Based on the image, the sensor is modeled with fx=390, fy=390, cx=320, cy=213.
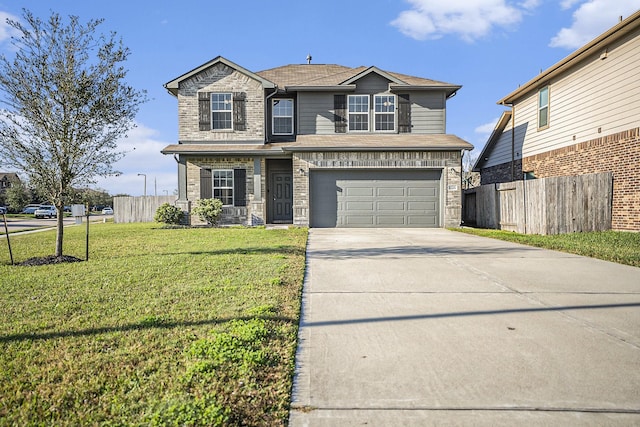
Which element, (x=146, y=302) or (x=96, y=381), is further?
(x=146, y=302)

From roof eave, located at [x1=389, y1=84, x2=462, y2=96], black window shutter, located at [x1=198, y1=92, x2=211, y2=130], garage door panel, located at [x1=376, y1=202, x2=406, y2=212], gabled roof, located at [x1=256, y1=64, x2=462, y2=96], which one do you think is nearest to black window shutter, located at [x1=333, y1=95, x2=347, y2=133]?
gabled roof, located at [x1=256, y1=64, x2=462, y2=96]

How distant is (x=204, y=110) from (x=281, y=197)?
15.8 ft

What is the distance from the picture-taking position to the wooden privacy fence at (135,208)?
22.7m

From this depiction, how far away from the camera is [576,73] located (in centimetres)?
1333

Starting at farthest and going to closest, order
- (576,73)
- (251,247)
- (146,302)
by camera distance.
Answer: (576,73) < (251,247) < (146,302)

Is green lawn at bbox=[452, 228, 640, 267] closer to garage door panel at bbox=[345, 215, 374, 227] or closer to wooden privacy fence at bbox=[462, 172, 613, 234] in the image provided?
wooden privacy fence at bbox=[462, 172, 613, 234]

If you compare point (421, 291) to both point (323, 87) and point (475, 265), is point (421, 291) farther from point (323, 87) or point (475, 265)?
point (323, 87)

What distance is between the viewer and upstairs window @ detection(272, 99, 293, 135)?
1698 centimetres

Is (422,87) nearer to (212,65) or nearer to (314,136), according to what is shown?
(314,136)

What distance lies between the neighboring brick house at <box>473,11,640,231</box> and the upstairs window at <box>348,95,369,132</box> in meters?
6.39

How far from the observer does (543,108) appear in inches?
601

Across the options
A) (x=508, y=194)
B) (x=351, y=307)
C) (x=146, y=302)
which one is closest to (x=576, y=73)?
(x=508, y=194)

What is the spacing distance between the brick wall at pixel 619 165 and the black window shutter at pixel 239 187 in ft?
39.8

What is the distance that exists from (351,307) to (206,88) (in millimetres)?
14306
